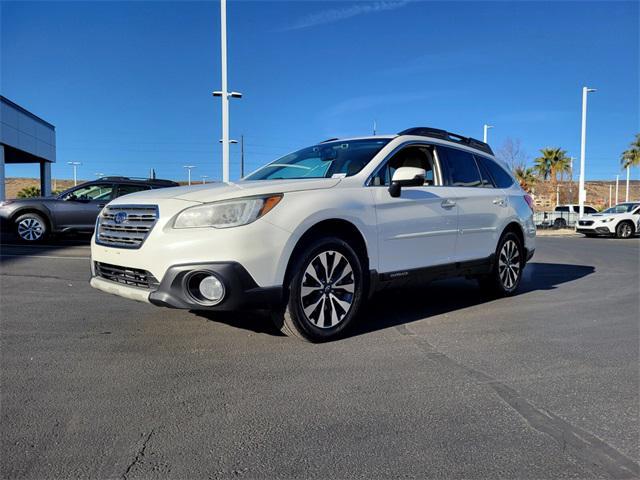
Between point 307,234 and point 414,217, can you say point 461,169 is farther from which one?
point 307,234

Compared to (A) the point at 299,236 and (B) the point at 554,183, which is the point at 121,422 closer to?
(A) the point at 299,236

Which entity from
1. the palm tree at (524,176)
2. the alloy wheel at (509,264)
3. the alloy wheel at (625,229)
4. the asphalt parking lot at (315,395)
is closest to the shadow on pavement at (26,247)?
the asphalt parking lot at (315,395)

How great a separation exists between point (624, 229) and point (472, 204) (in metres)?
20.7

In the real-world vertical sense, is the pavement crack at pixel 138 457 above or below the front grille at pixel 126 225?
below

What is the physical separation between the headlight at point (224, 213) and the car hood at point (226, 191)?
6 cm

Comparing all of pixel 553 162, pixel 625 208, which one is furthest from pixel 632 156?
pixel 625 208

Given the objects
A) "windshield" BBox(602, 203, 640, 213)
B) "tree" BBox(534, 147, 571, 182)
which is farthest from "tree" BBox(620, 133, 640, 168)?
"windshield" BBox(602, 203, 640, 213)

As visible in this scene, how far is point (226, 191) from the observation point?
4.07 metres

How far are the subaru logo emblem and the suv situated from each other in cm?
1

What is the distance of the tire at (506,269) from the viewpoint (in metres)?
6.39

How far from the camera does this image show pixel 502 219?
6348 millimetres

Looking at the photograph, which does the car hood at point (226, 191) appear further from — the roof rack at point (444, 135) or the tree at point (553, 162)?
the tree at point (553, 162)

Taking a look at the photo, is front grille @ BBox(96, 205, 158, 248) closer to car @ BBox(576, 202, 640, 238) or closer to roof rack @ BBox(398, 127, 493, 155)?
roof rack @ BBox(398, 127, 493, 155)

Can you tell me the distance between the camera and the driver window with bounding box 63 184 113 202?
12.3 metres
